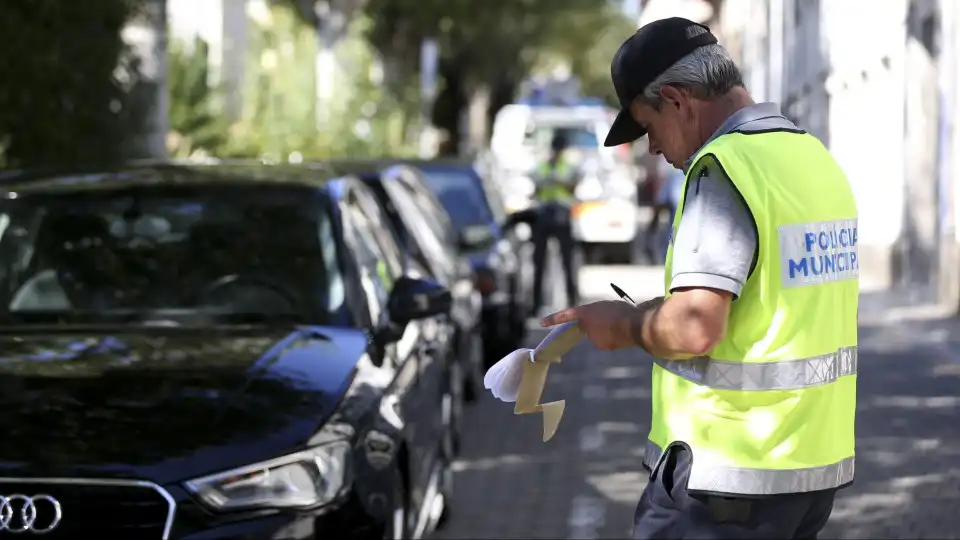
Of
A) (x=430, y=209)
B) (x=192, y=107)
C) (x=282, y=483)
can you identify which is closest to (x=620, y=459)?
(x=430, y=209)

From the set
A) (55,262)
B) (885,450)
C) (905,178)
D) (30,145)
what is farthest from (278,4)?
(55,262)

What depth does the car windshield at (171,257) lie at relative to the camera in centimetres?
629

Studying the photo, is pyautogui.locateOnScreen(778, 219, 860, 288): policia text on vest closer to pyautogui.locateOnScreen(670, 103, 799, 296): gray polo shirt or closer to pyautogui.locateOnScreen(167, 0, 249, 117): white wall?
pyautogui.locateOnScreen(670, 103, 799, 296): gray polo shirt

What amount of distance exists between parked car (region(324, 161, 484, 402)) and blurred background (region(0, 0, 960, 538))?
0.48m

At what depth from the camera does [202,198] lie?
666 centimetres

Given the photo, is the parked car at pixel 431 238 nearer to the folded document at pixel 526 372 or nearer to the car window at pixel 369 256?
the car window at pixel 369 256

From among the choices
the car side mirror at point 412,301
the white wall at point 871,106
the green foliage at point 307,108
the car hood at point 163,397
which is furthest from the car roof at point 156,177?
the white wall at point 871,106

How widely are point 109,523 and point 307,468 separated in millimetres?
559

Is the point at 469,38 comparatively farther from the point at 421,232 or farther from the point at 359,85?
the point at 421,232

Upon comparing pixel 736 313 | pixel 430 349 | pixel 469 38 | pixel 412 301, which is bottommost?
pixel 469 38

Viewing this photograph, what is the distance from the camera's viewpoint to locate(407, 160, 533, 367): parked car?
12.5 m

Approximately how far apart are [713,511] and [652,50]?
34.1 inches

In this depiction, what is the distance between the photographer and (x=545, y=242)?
17.2m

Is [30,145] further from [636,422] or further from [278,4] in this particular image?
[278,4]
